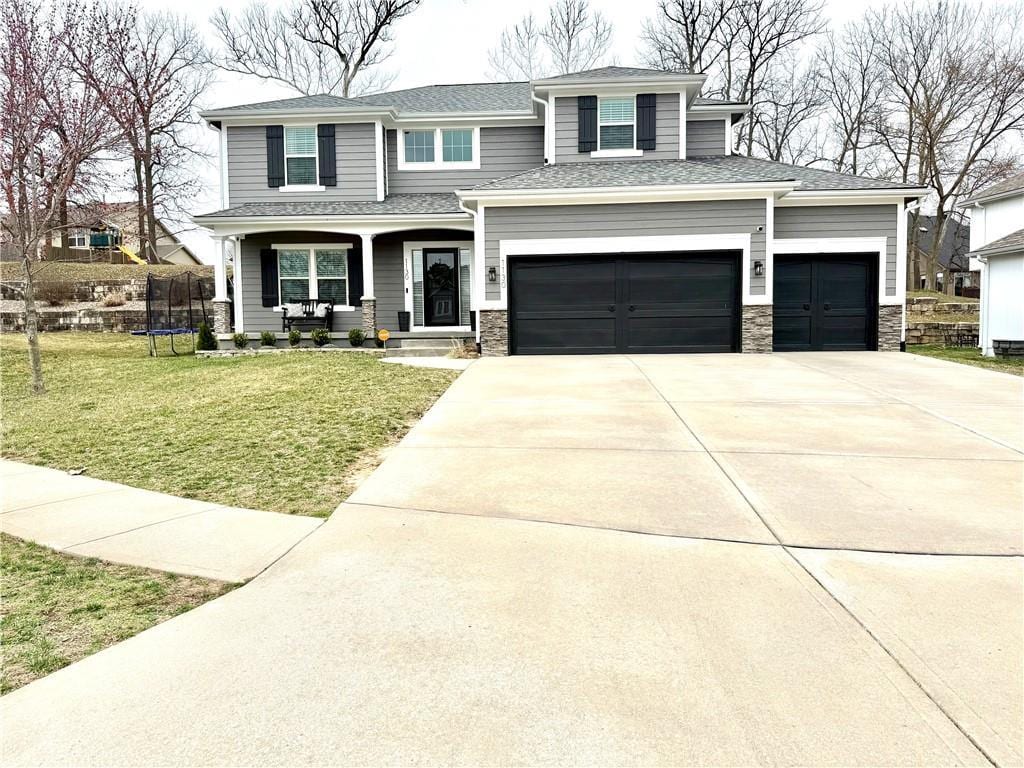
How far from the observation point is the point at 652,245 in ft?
46.3

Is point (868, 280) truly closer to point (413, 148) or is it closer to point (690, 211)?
point (690, 211)

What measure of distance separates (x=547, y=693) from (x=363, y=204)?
53.3 feet

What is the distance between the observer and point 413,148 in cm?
1850

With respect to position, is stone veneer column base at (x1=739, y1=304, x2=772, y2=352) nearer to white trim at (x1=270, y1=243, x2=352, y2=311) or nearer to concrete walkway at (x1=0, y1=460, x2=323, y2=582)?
white trim at (x1=270, y1=243, x2=352, y2=311)

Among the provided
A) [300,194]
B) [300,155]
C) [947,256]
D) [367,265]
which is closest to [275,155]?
[300,155]

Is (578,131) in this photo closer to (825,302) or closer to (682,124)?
(682,124)

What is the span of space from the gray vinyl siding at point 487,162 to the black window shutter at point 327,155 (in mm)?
1407

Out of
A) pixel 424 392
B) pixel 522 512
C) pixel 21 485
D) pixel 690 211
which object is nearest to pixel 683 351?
pixel 690 211

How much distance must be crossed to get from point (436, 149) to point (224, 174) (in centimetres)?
533

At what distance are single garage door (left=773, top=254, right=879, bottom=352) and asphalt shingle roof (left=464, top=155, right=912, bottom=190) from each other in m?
1.57

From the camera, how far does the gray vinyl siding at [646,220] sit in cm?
1402

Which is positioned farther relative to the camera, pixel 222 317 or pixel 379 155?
pixel 379 155

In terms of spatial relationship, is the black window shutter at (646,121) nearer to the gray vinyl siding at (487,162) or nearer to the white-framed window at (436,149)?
the gray vinyl siding at (487,162)

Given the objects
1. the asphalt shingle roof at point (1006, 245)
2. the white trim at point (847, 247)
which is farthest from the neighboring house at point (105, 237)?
the asphalt shingle roof at point (1006, 245)
